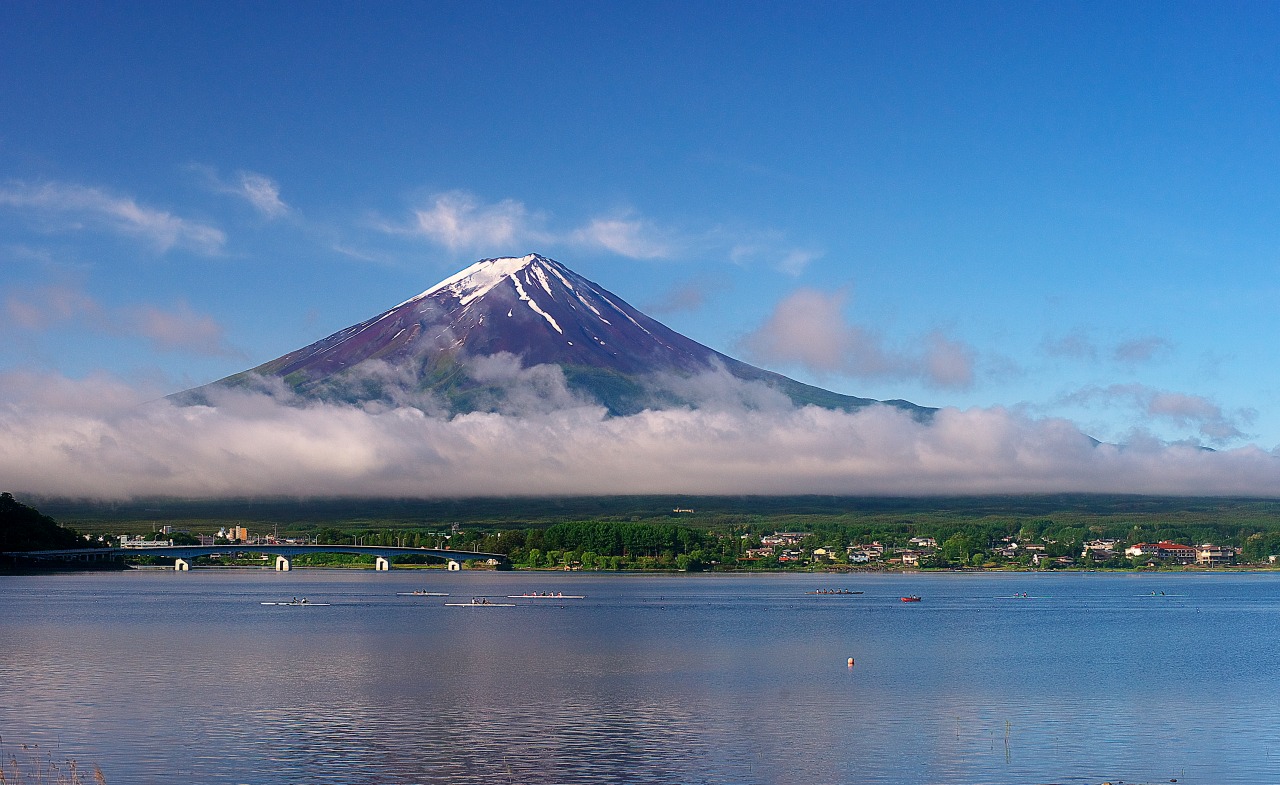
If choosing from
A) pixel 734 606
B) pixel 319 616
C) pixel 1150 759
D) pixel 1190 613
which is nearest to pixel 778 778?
pixel 1150 759

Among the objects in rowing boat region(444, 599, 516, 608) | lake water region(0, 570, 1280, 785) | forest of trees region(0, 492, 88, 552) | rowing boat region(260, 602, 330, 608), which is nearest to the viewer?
lake water region(0, 570, 1280, 785)

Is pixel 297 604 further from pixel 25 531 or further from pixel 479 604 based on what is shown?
pixel 25 531

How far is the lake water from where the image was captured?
110ft

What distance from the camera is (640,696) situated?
47062mm

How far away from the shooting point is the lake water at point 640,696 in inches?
1318

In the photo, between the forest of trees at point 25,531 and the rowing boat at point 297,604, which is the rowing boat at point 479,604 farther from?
the forest of trees at point 25,531

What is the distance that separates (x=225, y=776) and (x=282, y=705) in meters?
12.3

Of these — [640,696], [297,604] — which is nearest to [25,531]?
[297,604]

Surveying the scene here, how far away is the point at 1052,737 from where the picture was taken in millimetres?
→ 38156

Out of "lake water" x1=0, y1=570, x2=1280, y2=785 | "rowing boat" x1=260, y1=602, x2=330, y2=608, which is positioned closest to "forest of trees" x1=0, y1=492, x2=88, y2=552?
"rowing boat" x1=260, y1=602, x2=330, y2=608

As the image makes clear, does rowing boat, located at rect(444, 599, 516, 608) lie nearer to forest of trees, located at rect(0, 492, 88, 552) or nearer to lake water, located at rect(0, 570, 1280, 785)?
lake water, located at rect(0, 570, 1280, 785)

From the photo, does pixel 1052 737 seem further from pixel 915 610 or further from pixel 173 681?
pixel 915 610

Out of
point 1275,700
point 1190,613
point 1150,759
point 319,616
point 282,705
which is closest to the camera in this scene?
point 1150,759

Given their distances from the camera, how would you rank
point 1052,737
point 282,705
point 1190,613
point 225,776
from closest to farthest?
point 225,776 < point 1052,737 < point 282,705 < point 1190,613
